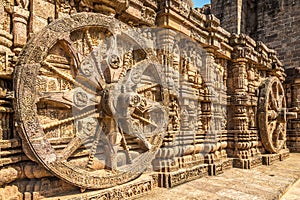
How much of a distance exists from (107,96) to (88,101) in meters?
0.25

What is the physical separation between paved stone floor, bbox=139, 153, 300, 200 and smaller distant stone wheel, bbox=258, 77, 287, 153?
43.8 inches

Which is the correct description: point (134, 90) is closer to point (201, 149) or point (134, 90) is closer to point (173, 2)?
point (173, 2)

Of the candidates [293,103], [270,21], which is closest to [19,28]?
[293,103]

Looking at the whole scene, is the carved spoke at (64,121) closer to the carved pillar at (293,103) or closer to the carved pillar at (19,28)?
the carved pillar at (19,28)

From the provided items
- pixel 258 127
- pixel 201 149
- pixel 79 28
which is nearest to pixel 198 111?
pixel 201 149

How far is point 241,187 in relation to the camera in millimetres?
4309

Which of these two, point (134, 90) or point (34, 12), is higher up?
point (34, 12)

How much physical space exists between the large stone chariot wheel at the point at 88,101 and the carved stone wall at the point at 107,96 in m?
0.01

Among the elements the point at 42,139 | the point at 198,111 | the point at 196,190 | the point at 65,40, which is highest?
the point at 65,40

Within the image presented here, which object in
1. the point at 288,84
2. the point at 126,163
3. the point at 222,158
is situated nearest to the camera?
the point at 126,163

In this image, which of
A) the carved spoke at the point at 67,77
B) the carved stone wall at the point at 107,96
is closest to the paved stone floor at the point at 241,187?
the carved stone wall at the point at 107,96

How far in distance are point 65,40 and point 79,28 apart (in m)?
0.26

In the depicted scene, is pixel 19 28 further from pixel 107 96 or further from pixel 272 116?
pixel 272 116

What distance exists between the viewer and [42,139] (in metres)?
2.63
